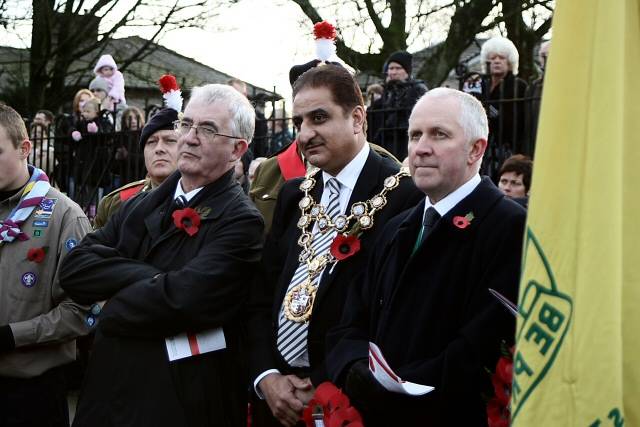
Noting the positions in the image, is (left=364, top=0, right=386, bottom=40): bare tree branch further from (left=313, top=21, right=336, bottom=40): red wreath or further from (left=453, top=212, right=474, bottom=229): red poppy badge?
(left=453, top=212, right=474, bottom=229): red poppy badge

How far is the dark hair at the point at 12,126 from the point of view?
504 cm

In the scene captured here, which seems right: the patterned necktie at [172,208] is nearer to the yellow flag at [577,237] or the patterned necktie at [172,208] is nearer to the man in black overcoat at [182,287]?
the man in black overcoat at [182,287]

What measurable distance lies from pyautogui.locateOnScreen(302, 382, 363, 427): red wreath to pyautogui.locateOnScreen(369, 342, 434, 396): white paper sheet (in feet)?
0.91

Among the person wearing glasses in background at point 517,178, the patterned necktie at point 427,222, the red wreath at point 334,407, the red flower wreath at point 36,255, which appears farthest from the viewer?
the person wearing glasses in background at point 517,178

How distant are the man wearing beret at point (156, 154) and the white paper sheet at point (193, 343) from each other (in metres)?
1.49

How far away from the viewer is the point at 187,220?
13.6 feet

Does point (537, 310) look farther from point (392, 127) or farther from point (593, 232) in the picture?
point (392, 127)

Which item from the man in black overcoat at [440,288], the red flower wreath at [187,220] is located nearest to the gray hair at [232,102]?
the red flower wreath at [187,220]

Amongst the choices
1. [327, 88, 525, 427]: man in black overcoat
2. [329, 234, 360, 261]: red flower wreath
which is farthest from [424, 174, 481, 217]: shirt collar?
[329, 234, 360, 261]: red flower wreath

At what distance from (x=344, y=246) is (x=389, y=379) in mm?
934

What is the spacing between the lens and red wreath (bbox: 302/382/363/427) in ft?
10.7

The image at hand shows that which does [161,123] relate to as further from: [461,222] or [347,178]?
[461,222]

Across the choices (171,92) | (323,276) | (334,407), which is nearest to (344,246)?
(323,276)

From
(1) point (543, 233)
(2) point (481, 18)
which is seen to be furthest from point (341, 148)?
(2) point (481, 18)
